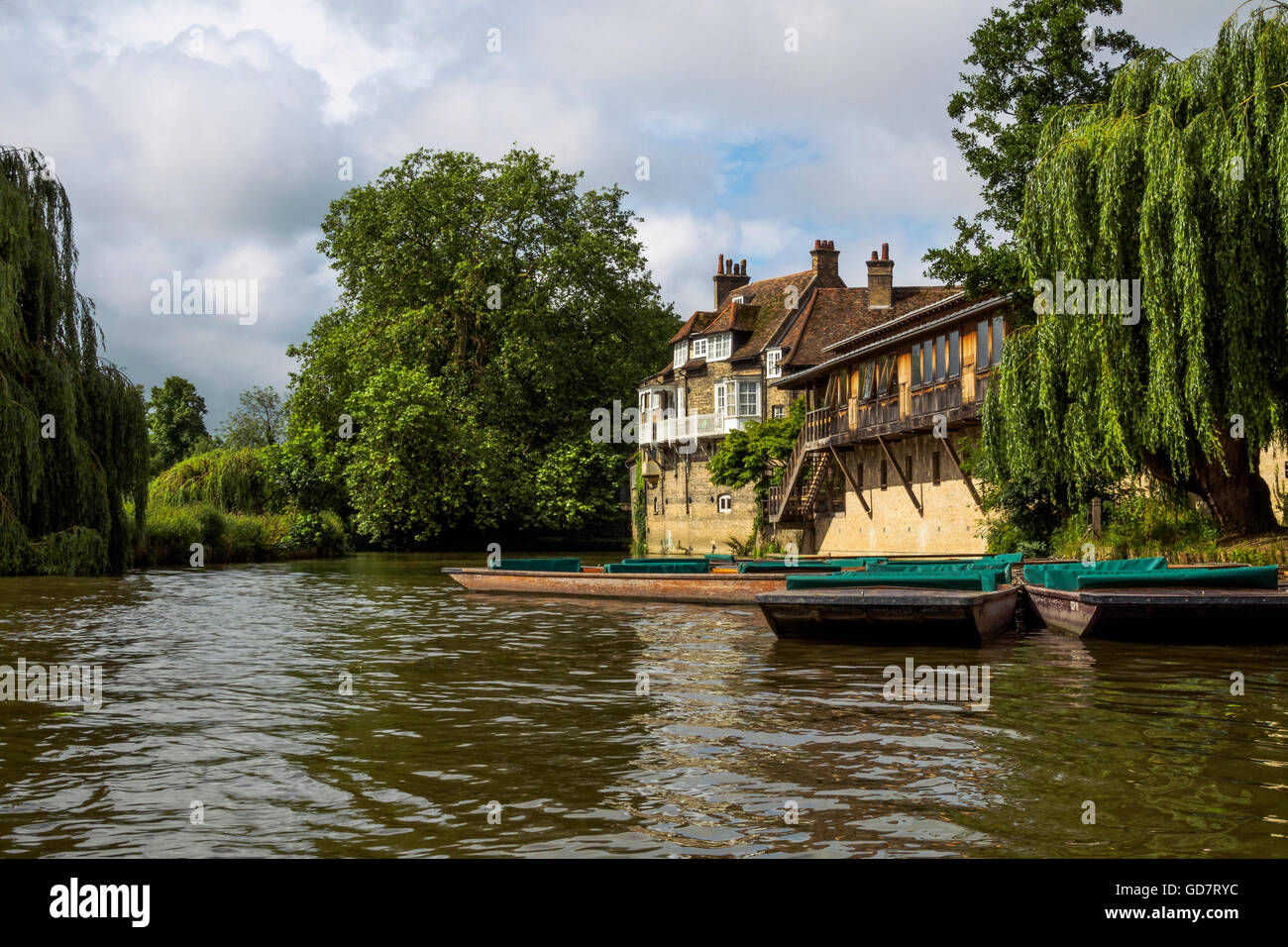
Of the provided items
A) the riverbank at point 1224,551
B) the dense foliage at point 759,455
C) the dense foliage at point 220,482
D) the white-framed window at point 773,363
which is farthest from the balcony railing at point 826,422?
the dense foliage at point 220,482

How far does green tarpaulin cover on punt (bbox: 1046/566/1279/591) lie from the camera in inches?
589

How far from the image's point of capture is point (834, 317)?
4975 cm

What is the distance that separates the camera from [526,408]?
2125 inches

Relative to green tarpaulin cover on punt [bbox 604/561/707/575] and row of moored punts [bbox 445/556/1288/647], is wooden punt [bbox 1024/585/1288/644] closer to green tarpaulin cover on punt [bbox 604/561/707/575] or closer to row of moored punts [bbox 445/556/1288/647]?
row of moored punts [bbox 445/556/1288/647]

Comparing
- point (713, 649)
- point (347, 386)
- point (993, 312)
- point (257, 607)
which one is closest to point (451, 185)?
point (347, 386)

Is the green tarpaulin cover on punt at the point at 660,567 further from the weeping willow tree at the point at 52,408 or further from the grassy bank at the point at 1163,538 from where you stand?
the weeping willow tree at the point at 52,408

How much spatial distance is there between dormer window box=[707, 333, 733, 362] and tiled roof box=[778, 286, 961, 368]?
349 centimetres

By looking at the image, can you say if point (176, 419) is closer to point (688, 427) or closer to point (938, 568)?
point (688, 427)

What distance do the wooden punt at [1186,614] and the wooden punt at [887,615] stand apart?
4.28ft

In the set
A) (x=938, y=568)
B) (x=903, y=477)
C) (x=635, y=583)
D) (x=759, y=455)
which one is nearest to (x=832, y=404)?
(x=903, y=477)

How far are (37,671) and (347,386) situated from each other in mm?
42577

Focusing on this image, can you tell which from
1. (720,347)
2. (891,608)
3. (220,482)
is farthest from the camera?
(720,347)

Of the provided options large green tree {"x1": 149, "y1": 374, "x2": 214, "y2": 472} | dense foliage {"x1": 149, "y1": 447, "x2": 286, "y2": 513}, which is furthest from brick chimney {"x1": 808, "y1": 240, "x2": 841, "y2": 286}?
large green tree {"x1": 149, "y1": 374, "x2": 214, "y2": 472}

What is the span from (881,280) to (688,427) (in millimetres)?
10280
